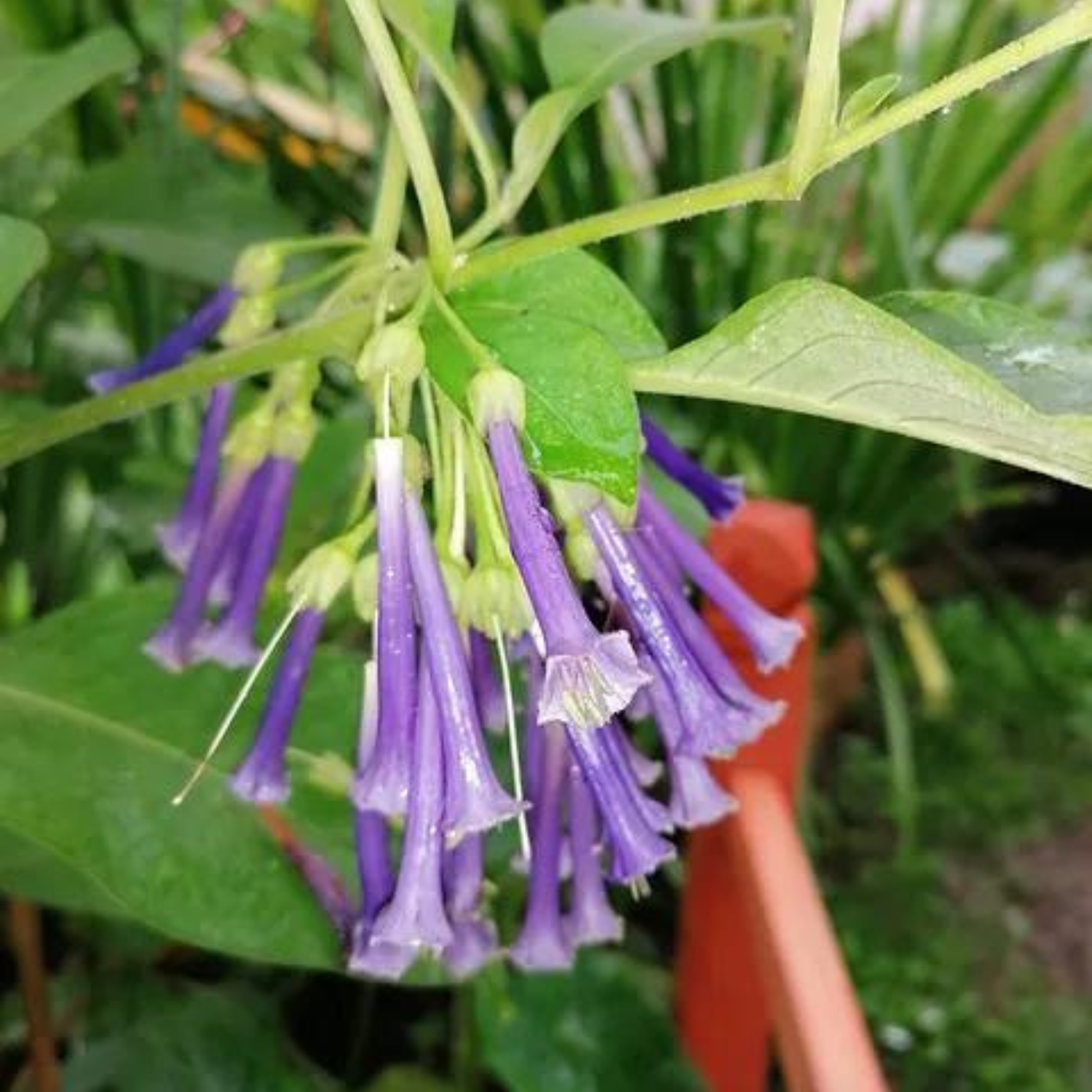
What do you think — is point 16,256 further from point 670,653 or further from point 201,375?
point 670,653

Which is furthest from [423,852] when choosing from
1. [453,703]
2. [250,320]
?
[250,320]

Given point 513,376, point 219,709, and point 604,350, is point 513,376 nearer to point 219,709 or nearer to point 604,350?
point 604,350

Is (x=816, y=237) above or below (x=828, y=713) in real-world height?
above

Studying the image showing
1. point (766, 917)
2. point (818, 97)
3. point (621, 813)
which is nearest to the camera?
point (818, 97)

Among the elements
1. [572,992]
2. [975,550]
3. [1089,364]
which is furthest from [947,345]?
[975,550]

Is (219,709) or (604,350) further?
(219,709)

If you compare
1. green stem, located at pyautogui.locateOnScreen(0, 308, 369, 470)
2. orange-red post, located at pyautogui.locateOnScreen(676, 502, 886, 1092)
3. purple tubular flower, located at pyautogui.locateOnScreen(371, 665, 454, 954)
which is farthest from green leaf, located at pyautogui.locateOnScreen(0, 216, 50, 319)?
orange-red post, located at pyautogui.locateOnScreen(676, 502, 886, 1092)

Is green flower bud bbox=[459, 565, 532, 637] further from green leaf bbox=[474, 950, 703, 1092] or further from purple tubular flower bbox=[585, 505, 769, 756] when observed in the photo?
green leaf bbox=[474, 950, 703, 1092]
